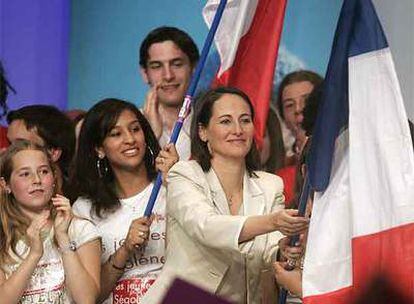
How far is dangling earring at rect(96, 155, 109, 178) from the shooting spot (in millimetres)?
3326

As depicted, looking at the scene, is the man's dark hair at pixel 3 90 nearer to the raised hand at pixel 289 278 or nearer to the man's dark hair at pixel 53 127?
the man's dark hair at pixel 53 127

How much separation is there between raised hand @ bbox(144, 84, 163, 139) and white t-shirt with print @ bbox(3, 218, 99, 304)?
1.92 feet

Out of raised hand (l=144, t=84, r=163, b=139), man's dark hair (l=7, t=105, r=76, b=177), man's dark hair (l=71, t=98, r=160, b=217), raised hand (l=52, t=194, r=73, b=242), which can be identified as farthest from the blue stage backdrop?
raised hand (l=52, t=194, r=73, b=242)

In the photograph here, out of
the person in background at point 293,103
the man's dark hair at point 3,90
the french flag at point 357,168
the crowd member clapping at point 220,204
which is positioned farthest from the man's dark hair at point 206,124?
the man's dark hair at point 3,90

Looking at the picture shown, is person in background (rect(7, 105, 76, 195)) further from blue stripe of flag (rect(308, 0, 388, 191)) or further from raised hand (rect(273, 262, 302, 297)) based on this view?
blue stripe of flag (rect(308, 0, 388, 191))

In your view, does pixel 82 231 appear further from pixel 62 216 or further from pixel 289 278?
pixel 289 278

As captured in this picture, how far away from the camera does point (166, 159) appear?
3.20 m

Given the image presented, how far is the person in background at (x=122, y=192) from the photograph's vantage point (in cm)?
313

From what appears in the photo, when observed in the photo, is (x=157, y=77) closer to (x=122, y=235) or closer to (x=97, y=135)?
(x=97, y=135)

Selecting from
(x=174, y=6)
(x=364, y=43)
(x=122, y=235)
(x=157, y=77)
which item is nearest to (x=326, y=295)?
(x=364, y=43)

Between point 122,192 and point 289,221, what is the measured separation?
34.0 inches

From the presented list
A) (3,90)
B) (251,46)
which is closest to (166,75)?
(251,46)

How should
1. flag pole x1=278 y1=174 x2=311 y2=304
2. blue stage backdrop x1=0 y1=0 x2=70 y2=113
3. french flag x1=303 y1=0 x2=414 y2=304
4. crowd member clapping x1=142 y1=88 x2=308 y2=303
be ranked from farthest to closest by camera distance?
blue stage backdrop x1=0 y1=0 x2=70 y2=113 < crowd member clapping x1=142 y1=88 x2=308 y2=303 < flag pole x1=278 y1=174 x2=311 y2=304 < french flag x1=303 y1=0 x2=414 y2=304

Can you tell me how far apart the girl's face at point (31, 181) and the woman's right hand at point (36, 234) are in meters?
0.05
